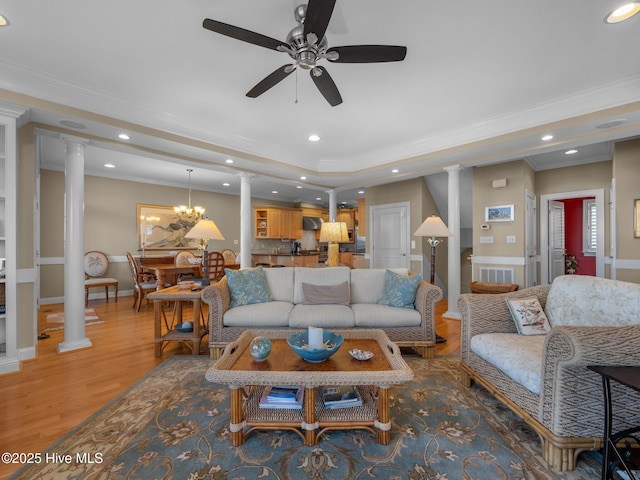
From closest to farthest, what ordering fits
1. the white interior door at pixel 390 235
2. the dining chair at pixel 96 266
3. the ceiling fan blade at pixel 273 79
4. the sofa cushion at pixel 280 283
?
1. the ceiling fan blade at pixel 273 79
2. the sofa cushion at pixel 280 283
3. the dining chair at pixel 96 266
4. the white interior door at pixel 390 235

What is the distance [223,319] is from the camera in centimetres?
298

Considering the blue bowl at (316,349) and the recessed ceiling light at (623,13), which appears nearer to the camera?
the blue bowl at (316,349)

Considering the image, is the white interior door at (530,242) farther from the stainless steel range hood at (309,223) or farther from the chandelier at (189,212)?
the chandelier at (189,212)

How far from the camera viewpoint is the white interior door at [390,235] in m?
6.13

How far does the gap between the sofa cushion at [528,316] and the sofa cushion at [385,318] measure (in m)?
0.94

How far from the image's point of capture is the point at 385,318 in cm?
299

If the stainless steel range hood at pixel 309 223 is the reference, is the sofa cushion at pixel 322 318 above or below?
below

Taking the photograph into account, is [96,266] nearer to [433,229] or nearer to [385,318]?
[385,318]

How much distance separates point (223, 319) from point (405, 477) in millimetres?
2109

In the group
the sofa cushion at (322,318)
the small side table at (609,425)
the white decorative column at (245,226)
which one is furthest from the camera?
the white decorative column at (245,226)

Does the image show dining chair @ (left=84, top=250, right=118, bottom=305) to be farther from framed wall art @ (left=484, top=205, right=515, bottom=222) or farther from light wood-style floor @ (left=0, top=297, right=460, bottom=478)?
framed wall art @ (left=484, top=205, right=515, bottom=222)

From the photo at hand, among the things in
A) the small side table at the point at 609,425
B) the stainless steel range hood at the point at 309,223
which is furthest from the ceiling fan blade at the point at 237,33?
the stainless steel range hood at the point at 309,223

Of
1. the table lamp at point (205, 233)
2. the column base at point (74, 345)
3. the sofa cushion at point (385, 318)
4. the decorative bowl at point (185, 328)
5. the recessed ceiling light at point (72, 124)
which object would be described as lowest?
the column base at point (74, 345)

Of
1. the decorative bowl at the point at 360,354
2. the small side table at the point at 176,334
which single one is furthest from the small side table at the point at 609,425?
the small side table at the point at 176,334
